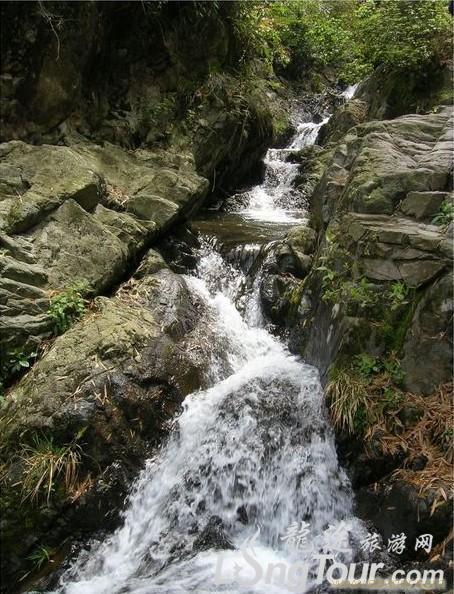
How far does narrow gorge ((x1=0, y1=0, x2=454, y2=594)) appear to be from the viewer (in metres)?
3.79

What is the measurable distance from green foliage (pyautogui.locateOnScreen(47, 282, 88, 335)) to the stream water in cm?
162

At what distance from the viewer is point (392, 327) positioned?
13.7ft

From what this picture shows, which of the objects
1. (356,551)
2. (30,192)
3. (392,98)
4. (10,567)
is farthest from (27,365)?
(392,98)

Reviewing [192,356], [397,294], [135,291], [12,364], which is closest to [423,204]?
[397,294]

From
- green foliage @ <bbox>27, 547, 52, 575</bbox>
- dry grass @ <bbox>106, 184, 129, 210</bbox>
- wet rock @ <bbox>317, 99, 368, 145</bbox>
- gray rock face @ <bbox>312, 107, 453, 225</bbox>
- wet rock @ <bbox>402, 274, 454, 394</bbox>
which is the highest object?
wet rock @ <bbox>317, 99, 368, 145</bbox>

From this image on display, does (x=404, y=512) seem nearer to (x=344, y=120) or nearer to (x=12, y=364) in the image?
(x=12, y=364)

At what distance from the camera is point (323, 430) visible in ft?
14.3

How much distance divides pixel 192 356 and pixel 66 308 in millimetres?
1554

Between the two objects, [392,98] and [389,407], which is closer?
[389,407]

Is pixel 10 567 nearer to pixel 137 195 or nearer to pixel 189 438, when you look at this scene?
pixel 189 438

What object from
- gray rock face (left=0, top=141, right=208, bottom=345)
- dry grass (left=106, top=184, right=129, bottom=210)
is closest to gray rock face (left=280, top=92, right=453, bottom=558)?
gray rock face (left=0, top=141, right=208, bottom=345)

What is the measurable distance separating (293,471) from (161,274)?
313 cm

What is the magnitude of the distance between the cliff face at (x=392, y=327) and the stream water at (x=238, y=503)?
0.31 m

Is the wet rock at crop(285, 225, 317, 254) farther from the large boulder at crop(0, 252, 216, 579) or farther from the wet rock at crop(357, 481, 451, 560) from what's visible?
the wet rock at crop(357, 481, 451, 560)
